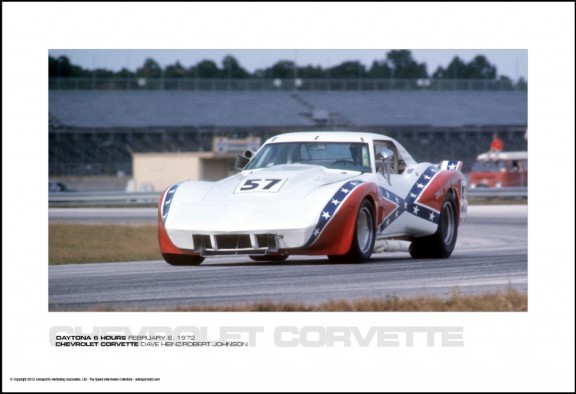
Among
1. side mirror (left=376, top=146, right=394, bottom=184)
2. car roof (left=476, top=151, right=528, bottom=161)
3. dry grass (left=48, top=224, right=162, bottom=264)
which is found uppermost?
car roof (left=476, top=151, right=528, bottom=161)

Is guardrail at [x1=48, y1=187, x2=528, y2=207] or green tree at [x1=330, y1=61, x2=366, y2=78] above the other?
green tree at [x1=330, y1=61, x2=366, y2=78]

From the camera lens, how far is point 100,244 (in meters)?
15.5

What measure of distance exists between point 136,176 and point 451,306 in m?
24.8

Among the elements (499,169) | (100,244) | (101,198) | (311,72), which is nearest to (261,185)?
(100,244)

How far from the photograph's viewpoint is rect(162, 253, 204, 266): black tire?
9.81m

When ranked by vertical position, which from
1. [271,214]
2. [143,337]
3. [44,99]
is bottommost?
[143,337]

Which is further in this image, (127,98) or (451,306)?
(127,98)

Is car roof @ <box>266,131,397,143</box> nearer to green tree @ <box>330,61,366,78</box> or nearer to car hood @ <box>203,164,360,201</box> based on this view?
car hood @ <box>203,164,360,201</box>

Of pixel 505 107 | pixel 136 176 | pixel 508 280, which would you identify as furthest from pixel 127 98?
pixel 508 280

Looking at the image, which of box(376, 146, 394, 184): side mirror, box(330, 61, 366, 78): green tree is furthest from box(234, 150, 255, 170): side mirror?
box(330, 61, 366, 78): green tree

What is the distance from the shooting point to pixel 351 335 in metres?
7.01

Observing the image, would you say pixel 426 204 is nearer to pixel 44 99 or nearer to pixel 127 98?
Result: pixel 44 99

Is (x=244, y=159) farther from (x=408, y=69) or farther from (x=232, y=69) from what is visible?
(x=232, y=69)

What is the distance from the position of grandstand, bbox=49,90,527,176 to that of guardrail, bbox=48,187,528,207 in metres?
1.46
